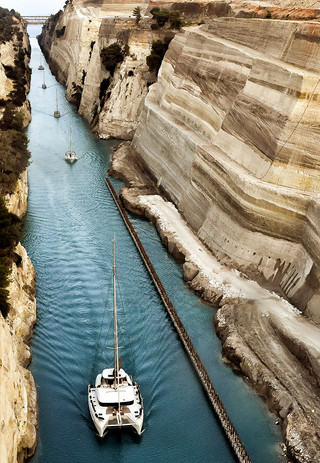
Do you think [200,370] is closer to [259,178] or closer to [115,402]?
[115,402]

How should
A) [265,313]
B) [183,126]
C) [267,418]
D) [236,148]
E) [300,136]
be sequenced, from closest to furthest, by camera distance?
1. [267,418]
2. [265,313]
3. [300,136]
4. [236,148]
5. [183,126]

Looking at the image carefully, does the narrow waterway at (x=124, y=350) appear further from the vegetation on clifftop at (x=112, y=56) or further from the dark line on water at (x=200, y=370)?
the vegetation on clifftop at (x=112, y=56)

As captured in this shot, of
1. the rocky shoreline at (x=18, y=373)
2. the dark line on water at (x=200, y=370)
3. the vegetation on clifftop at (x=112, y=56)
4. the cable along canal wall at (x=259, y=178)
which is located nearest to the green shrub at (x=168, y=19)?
the vegetation on clifftop at (x=112, y=56)

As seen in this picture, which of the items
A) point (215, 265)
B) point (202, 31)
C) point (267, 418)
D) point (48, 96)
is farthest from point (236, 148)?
point (48, 96)

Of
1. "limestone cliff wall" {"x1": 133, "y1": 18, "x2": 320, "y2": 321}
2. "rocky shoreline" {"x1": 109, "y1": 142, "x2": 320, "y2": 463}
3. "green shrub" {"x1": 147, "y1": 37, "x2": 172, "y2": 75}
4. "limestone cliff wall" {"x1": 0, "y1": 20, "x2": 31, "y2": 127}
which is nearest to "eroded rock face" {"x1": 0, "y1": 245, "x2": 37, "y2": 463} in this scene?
"rocky shoreline" {"x1": 109, "y1": 142, "x2": 320, "y2": 463}

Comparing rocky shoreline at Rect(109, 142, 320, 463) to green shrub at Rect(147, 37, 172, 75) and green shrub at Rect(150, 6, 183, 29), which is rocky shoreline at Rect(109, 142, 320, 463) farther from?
green shrub at Rect(150, 6, 183, 29)

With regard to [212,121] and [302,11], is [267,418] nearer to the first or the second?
[212,121]
